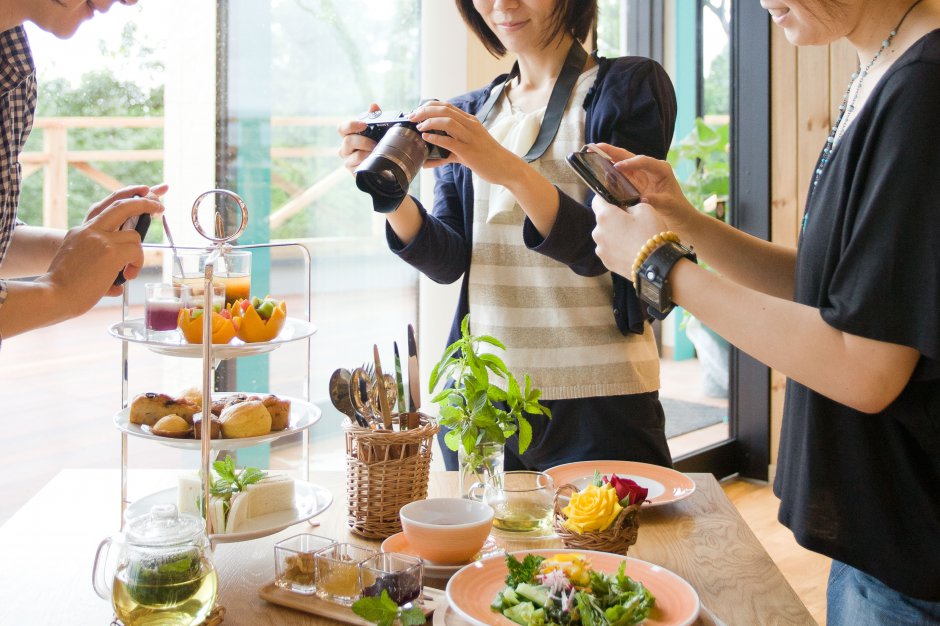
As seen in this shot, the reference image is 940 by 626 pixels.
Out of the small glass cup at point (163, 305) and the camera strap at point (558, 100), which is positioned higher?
the camera strap at point (558, 100)

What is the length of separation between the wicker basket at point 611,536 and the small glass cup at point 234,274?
0.54 metres

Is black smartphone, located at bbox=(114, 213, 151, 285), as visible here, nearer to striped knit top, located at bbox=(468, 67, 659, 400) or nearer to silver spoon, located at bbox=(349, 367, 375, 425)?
silver spoon, located at bbox=(349, 367, 375, 425)

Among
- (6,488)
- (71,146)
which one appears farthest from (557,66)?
(6,488)

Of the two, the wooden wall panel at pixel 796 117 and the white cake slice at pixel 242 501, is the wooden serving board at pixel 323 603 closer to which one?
the white cake slice at pixel 242 501

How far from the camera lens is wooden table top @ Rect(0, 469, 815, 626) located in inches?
40.8

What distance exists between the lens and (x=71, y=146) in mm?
1992

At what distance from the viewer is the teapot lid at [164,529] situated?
0.93 m

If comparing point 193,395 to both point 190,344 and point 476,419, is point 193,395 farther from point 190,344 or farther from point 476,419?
point 476,419

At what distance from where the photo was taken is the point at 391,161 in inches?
49.9

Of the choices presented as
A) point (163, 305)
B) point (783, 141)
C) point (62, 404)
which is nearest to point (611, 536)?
point (163, 305)

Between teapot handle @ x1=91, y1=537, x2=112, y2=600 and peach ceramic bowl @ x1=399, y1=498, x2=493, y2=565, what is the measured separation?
0.34 meters

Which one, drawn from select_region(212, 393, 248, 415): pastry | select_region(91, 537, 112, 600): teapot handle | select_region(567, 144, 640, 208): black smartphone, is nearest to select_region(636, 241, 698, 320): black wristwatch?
select_region(567, 144, 640, 208): black smartphone

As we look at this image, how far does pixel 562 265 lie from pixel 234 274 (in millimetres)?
628

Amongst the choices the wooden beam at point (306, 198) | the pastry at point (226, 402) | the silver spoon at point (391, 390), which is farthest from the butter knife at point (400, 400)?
the wooden beam at point (306, 198)
